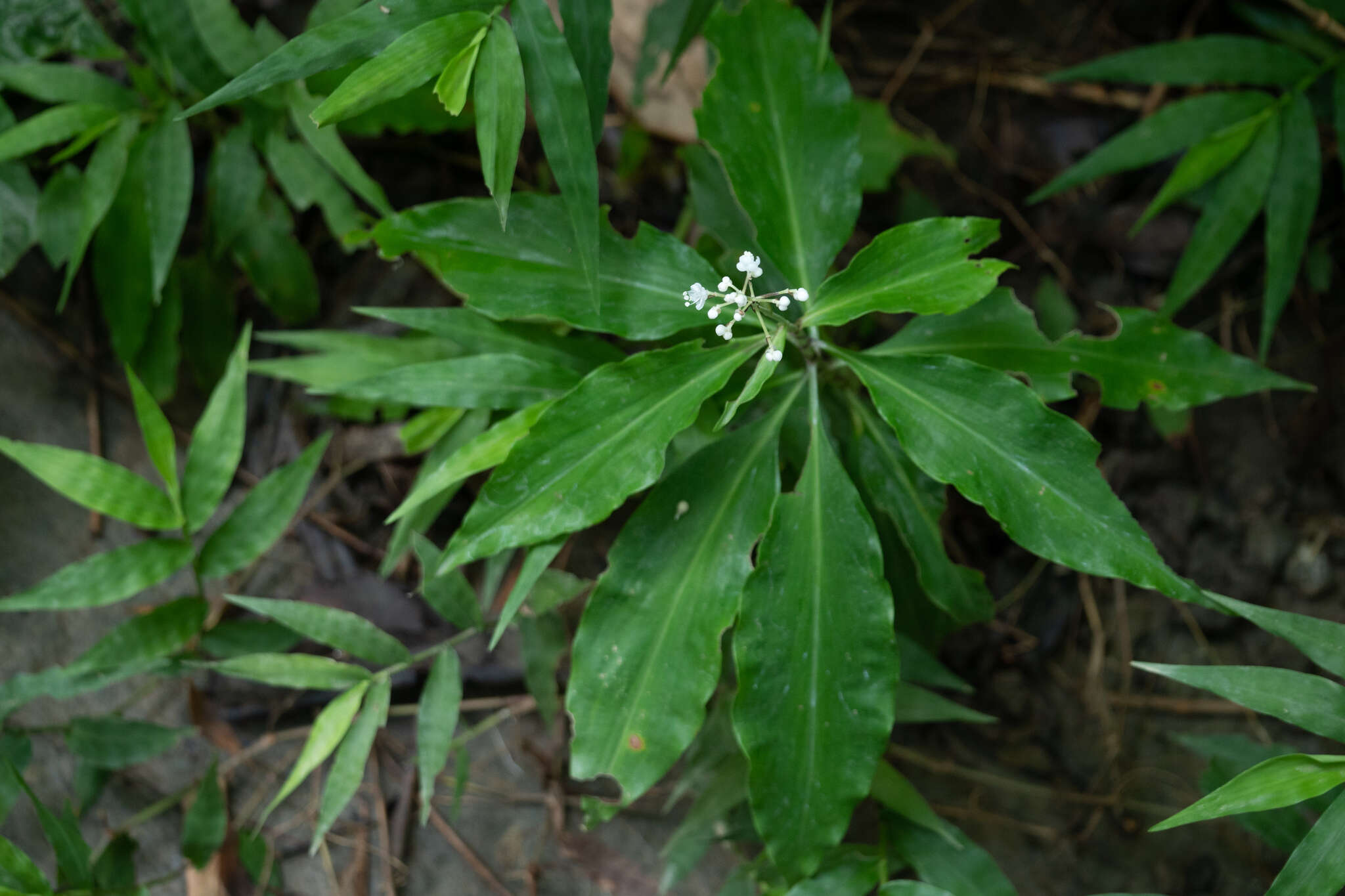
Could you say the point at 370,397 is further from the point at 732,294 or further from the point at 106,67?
the point at 106,67

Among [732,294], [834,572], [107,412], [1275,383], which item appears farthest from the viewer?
[107,412]

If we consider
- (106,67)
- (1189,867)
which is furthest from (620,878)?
(106,67)

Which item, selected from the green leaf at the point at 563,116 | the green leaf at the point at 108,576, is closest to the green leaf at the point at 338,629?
the green leaf at the point at 108,576

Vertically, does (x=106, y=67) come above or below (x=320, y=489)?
above

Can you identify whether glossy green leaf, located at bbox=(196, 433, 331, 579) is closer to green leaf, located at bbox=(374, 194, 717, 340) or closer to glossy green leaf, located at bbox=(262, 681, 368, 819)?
glossy green leaf, located at bbox=(262, 681, 368, 819)

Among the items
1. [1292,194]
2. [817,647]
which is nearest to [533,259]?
[817,647]

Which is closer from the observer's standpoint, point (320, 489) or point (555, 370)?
point (555, 370)

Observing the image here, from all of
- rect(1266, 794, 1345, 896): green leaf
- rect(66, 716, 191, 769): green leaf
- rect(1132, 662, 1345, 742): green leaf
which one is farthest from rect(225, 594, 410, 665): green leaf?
rect(1266, 794, 1345, 896): green leaf
